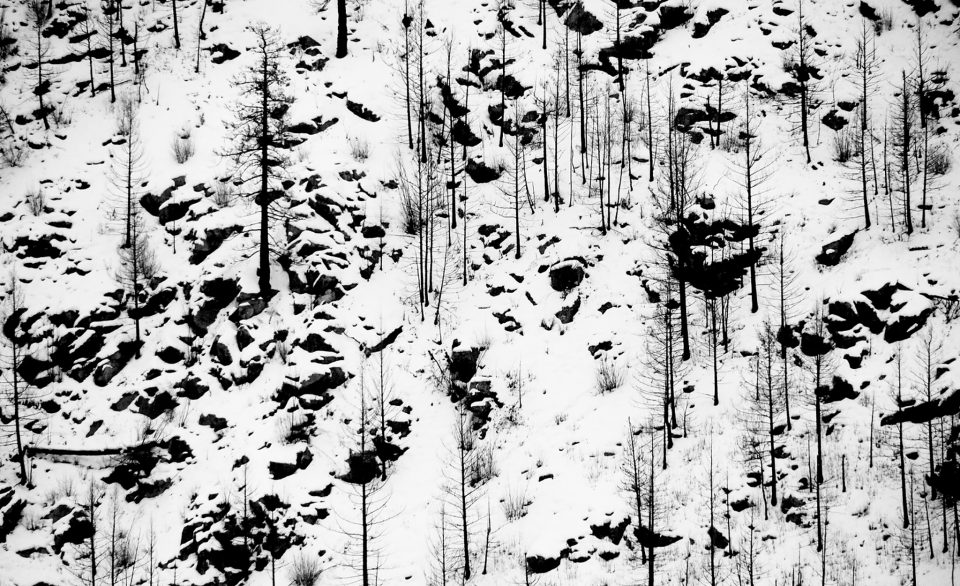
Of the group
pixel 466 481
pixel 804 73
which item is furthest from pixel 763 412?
pixel 804 73

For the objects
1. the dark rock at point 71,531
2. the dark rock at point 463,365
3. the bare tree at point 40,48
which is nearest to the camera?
the dark rock at point 71,531

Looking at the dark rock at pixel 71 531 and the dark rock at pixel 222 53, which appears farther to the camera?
the dark rock at pixel 222 53

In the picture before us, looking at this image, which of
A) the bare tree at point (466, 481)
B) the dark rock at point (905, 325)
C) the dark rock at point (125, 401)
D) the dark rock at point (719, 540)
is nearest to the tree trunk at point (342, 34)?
the dark rock at point (125, 401)

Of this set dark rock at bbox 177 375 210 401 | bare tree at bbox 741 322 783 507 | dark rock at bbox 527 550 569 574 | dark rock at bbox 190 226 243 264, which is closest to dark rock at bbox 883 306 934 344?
bare tree at bbox 741 322 783 507

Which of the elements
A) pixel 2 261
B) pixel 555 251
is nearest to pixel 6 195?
pixel 2 261

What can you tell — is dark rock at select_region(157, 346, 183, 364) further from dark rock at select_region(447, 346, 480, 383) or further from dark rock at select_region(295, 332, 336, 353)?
dark rock at select_region(447, 346, 480, 383)

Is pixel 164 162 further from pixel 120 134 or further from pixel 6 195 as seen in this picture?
pixel 6 195

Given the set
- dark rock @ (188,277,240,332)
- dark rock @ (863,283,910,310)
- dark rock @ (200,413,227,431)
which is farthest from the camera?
dark rock @ (188,277,240,332)

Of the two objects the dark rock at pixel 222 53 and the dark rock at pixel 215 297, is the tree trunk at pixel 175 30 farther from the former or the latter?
the dark rock at pixel 215 297

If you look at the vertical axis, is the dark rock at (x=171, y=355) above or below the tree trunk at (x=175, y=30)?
below
